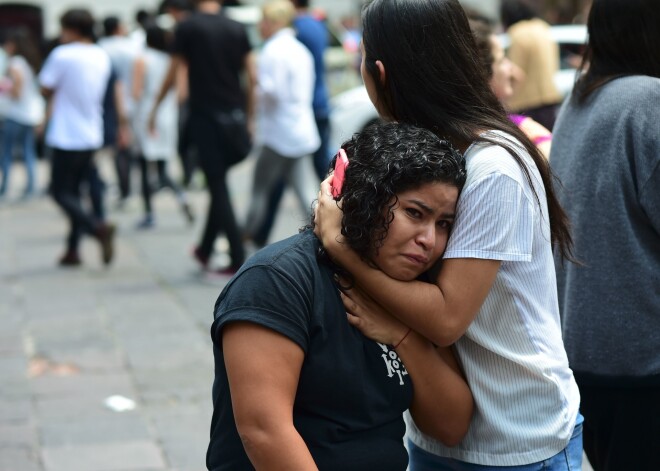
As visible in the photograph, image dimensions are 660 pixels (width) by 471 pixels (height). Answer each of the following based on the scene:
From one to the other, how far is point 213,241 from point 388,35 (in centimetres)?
575

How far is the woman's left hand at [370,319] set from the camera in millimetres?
2010

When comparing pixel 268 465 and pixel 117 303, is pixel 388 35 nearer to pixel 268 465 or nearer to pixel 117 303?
pixel 268 465

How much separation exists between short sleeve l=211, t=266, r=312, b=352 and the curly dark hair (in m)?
0.14

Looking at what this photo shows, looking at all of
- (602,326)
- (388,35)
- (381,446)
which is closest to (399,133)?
(388,35)

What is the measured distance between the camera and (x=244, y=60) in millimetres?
7906

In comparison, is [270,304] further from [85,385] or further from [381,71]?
[85,385]

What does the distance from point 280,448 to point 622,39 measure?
1.41 m

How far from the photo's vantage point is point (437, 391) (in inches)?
83.2

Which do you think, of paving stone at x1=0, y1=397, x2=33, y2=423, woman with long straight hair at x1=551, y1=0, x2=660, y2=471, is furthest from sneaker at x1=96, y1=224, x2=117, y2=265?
woman with long straight hair at x1=551, y1=0, x2=660, y2=471

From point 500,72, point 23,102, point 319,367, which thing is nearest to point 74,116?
point 23,102

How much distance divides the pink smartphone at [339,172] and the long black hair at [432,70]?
201mm

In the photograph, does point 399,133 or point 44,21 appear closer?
point 399,133

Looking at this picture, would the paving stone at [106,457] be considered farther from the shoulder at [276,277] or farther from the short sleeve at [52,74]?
the short sleeve at [52,74]

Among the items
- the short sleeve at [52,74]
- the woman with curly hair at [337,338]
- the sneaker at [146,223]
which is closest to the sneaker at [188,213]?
the sneaker at [146,223]
